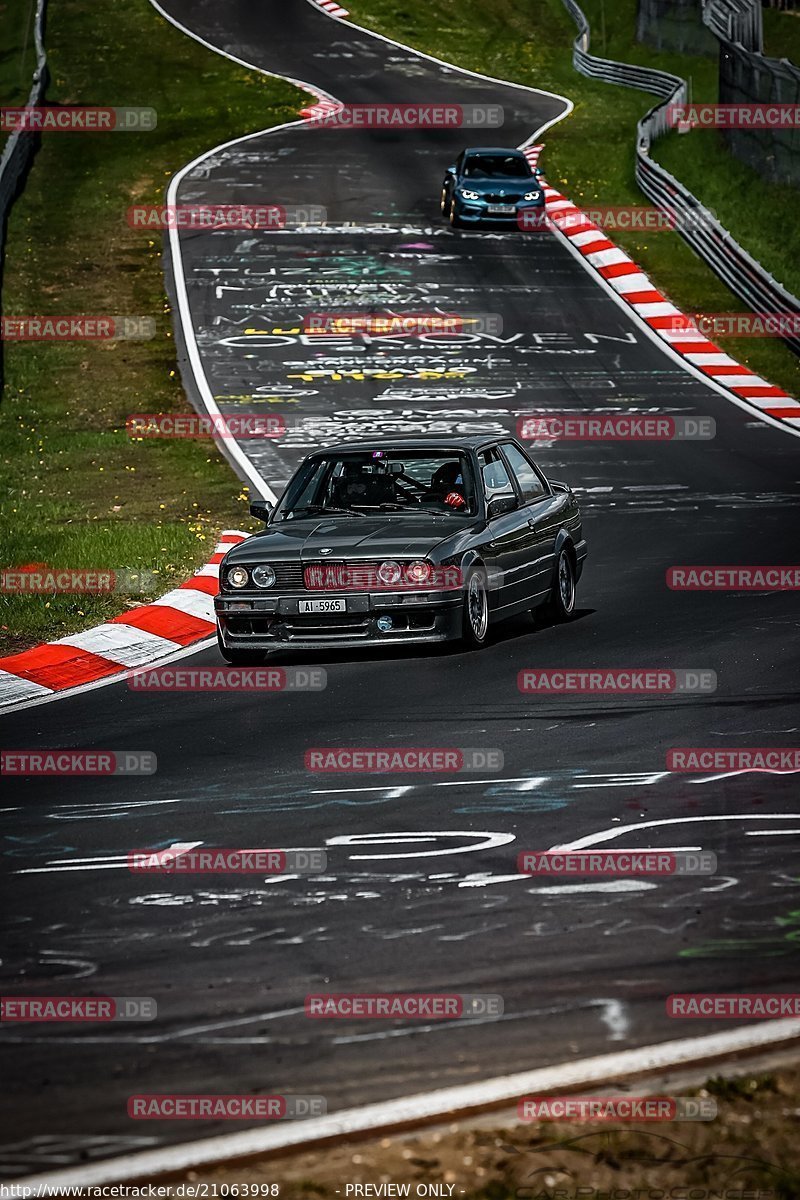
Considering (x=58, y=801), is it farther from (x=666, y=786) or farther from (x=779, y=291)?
(x=779, y=291)

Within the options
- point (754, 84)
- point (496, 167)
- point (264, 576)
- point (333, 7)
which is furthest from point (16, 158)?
point (333, 7)

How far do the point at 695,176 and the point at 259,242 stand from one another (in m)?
8.76

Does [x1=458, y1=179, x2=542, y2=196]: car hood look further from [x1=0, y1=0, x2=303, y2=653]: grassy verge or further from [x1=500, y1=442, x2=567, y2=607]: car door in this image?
[x1=500, y1=442, x2=567, y2=607]: car door

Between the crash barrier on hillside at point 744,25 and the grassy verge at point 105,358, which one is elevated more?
the crash barrier on hillside at point 744,25

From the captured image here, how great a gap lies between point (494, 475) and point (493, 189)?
20500mm

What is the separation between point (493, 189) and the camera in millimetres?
32531

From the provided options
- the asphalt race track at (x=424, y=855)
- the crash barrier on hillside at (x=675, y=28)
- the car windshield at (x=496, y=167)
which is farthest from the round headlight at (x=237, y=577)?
the crash barrier on hillside at (x=675, y=28)

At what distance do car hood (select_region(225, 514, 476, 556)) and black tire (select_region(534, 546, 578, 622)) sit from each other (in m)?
1.07

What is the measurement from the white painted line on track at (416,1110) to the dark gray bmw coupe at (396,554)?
6.58 metres

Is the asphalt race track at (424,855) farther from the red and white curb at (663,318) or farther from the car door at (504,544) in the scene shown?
the red and white curb at (663,318)

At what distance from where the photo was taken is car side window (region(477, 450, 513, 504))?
12812 millimetres

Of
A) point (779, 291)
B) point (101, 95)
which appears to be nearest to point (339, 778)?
point (779, 291)

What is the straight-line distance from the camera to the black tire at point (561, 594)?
13109mm

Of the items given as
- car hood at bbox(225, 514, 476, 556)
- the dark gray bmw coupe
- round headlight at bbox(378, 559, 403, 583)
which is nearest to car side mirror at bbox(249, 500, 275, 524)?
the dark gray bmw coupe
